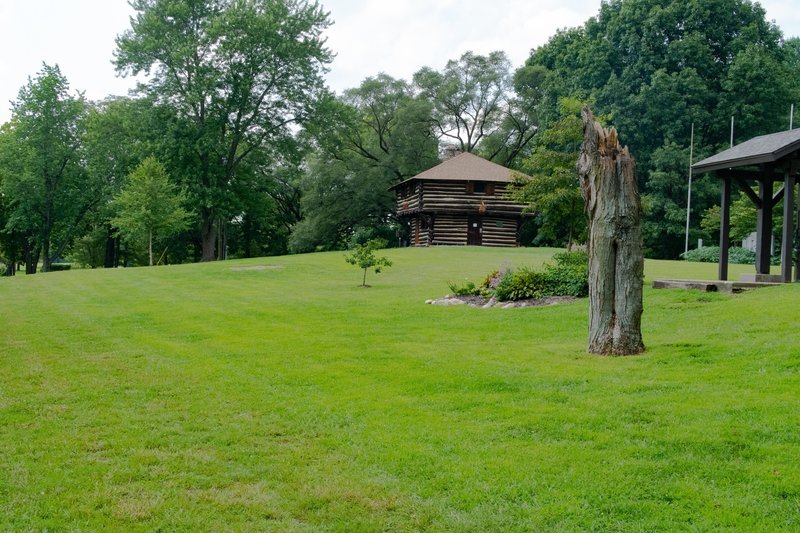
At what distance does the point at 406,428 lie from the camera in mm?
6152

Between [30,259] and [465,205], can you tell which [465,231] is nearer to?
[465,205]

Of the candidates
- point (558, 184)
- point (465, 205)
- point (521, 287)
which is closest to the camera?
point (521, 287)

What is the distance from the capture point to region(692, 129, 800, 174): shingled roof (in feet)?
51.0

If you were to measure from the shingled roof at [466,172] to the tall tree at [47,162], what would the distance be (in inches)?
986

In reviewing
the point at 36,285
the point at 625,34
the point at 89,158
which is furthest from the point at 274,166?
the point at 36,285

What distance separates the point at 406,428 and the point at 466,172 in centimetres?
4206

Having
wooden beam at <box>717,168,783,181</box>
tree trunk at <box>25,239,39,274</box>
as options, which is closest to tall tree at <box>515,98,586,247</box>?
wooden beam at <box>717,168,783,181</box>

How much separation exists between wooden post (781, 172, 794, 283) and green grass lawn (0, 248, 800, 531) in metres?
3.48

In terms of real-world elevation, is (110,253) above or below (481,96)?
below

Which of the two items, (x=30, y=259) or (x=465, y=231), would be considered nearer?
(x=465, y=231)

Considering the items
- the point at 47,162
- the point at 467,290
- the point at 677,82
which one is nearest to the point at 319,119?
the point at 47,162

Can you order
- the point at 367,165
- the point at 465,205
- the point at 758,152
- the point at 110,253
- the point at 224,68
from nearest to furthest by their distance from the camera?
1. the point at 758,152
2. the point at 224,68
3. the point at 465,205
4. the point at 367,165
5. the point at 110,253

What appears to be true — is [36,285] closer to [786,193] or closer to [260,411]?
[260,411]

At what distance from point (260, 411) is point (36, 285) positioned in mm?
21220
